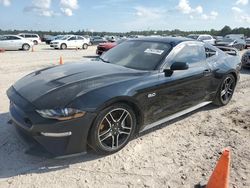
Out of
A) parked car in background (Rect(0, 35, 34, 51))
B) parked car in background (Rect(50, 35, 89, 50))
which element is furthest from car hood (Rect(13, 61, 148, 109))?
parked car in background (Rect(50, 35, 89, 50))

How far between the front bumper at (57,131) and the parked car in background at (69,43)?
889 inches

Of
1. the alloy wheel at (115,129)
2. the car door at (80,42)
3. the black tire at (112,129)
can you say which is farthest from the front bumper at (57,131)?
the car door at (80,42)

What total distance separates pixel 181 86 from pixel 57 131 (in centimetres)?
230

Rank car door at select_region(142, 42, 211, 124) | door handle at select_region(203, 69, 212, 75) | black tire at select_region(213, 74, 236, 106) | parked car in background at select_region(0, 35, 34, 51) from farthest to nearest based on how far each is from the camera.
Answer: parked car in background at select_region(0, 35, 34, 51) → black tire at select_region(213, 74, 236, 106) → door handle at select_region(203, 69, 212, 75) → car door at select_region(142, 42, 211, 124)

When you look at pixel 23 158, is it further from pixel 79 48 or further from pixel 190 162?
pixel 79 48

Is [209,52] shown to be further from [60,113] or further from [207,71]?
[60,113]

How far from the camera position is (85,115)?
125 inches

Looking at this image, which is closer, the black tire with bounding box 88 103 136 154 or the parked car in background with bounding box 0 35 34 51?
the black tire with bounding box 88 103 136 154

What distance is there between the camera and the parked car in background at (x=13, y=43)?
2128 cm

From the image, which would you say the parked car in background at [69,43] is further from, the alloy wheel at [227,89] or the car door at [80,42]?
the alloy wheel at [227,89]

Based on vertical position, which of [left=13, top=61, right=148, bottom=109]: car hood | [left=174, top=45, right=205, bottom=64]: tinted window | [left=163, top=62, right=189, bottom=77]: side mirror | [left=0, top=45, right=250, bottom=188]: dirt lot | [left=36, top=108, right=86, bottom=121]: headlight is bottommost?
[left=0, top=45, right=250, bottom=188]: dirt lot

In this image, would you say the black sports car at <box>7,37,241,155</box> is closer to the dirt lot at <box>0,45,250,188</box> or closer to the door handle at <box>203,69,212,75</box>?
the door handle at <box>203,69,212,75</box>

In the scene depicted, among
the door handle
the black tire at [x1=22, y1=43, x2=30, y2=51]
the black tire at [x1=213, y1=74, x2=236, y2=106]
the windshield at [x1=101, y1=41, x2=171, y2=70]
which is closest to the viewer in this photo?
the windshield at [x1=101, y1=41, x2=171, y2=70]

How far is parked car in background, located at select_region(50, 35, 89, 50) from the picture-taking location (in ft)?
81.1
